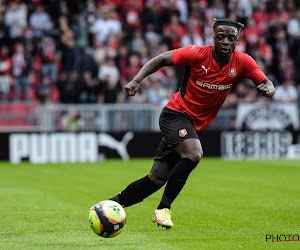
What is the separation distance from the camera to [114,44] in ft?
67.3

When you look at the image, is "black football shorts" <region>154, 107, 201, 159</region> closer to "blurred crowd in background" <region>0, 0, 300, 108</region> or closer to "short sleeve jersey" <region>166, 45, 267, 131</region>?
"short sleeve jersey" <region>166, 45, 267, 131</region>

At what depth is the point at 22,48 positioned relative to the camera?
762 inches

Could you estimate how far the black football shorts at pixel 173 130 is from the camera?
23.9ft

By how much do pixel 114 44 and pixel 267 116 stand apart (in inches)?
204

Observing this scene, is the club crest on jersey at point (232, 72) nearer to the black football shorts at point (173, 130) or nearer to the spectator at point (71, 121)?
the black football shorts at point (173, 130)

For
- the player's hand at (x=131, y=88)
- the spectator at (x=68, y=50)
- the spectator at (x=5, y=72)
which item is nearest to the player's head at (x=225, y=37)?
the player's hand at (x=131, y=88)

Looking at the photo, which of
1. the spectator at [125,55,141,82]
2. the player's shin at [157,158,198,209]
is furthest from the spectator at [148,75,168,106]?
the player's shin at [157,158,198,209]

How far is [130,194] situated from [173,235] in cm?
98

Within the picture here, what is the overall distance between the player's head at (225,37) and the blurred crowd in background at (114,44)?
1023 cm

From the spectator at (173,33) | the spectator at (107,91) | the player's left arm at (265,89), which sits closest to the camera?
the player's left arm at (265,89)

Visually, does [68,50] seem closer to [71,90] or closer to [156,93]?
[71,90]

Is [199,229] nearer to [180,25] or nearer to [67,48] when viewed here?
[67,48]

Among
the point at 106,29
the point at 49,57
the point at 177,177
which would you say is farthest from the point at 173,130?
the point at 106,29

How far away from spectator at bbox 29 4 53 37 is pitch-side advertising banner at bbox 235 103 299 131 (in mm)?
6423
